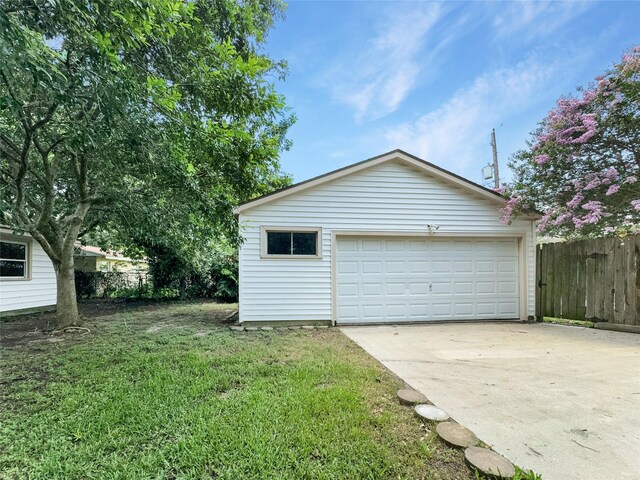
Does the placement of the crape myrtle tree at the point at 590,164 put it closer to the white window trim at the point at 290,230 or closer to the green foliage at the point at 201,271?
the white window trim at the point at 290,230

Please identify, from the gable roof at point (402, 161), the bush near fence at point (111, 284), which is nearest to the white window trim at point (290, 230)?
the gable roof at point (402, 161)

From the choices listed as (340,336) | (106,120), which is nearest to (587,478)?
(340,336)

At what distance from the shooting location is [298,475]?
6.89 feet

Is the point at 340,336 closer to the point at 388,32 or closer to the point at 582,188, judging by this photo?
the point at 582,188

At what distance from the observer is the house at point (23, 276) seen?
388 inches

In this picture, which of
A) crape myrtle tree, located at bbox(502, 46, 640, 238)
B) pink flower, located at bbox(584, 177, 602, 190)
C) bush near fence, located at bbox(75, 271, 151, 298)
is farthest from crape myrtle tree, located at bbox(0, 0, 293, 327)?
pink flower, located at bbox(584, 177, 602, 190)

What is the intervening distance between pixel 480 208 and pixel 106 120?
314 inches

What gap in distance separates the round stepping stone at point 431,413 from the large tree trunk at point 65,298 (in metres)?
8.03

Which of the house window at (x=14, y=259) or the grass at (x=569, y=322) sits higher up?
the house window at (x=14, y=259)

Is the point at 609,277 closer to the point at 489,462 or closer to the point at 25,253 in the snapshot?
the point at 489,462

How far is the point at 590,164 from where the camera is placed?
749cm

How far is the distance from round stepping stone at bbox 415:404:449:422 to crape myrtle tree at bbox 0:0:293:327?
13.7 feet

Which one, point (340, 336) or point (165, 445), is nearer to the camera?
point (165, 445)

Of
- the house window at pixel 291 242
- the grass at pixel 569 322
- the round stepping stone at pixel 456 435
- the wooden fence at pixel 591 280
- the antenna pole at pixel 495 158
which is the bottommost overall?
the grass at pixel 569 322
